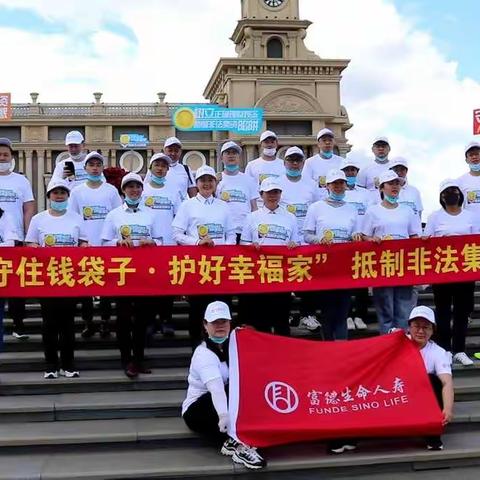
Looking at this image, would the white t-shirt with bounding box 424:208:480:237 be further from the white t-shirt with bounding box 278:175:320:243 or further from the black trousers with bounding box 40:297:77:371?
the black trousers with bounding box 40:297:77:371

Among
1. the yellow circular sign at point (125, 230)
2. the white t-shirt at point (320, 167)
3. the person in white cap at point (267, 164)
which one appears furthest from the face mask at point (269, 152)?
the yellow circular sign at point (125, 230)

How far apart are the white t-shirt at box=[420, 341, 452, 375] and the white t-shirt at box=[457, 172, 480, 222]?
2612 millimetres

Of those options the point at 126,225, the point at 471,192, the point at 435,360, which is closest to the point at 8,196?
the point at 126,225

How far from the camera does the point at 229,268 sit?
21.8ft

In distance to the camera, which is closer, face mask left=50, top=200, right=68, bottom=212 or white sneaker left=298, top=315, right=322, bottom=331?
face mask left=50, top=200, right=68, bottom=212

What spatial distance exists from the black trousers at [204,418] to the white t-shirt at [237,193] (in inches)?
116

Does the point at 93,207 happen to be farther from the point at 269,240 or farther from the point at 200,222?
the point at 269,240

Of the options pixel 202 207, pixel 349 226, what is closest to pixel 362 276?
pixel 349 226

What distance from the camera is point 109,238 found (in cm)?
674

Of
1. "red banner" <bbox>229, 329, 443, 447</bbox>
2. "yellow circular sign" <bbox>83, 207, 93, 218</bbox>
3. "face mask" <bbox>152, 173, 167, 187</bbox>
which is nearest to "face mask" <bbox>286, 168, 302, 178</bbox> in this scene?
"face mask" <bbox>152, 173, 167, 187</bbox>

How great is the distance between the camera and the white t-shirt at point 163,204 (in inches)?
290

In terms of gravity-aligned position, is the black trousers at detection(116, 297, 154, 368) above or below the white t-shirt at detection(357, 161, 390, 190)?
below

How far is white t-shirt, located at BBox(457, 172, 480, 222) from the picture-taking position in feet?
25.8

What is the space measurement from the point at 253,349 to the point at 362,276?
5.71 feet
